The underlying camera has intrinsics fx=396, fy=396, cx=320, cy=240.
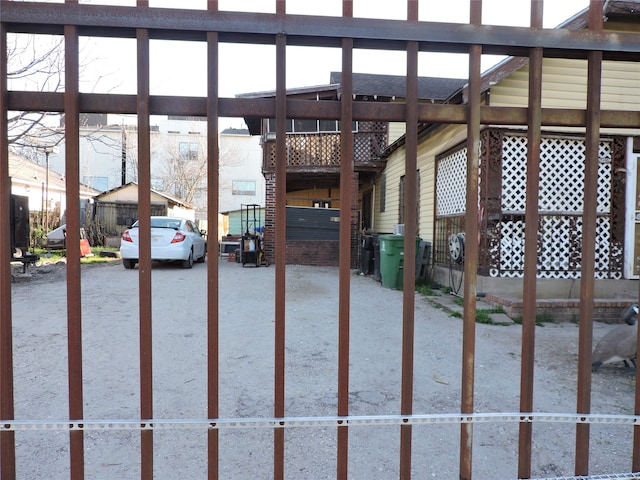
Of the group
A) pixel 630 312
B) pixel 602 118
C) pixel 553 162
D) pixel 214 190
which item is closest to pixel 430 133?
pixel 553 162

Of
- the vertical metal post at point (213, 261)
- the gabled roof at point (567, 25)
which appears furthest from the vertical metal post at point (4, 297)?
the gabled roof at point (567, 25)

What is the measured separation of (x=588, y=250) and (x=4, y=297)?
221 centimetres

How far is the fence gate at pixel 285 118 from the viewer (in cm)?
141

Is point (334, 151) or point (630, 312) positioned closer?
point (630, 312)

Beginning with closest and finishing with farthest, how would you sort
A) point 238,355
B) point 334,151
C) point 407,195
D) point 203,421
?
point 203,421
point 407,195
point 238,355
point 334,151

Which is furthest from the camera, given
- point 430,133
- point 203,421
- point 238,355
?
point 430,133

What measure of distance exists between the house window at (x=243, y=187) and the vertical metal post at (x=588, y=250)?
35380 mm

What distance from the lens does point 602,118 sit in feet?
5.35

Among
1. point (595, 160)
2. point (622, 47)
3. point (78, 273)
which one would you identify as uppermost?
point (622, 47)

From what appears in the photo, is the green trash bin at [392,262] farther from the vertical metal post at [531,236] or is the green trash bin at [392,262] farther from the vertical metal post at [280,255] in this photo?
the vertical metal post at [280,255]

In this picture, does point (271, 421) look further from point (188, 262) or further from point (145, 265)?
point (188, 262)

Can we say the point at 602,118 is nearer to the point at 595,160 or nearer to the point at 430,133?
the point at 595,160

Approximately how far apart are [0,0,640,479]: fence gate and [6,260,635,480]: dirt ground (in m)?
0.78

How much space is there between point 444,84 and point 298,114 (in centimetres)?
1516
